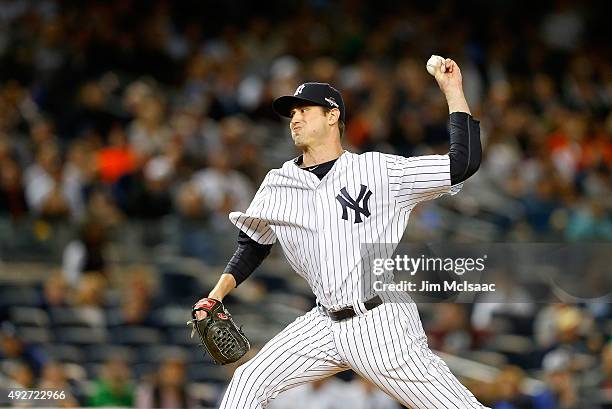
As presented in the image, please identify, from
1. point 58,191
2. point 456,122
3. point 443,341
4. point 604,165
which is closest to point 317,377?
point 456,122

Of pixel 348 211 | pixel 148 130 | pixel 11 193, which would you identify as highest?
pixel 148 130

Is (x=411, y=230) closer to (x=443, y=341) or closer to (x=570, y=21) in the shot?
(x=443, y=341)

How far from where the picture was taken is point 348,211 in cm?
414

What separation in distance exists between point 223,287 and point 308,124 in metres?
0.67

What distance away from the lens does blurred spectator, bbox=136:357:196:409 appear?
6703 mm

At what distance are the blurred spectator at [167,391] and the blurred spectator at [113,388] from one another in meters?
0.08

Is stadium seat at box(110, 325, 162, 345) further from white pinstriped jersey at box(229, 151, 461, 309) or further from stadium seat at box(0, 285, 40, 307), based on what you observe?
white pinstriped jersey at box(229, 151, 461, 309)

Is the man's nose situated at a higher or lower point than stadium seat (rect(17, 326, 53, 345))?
higher

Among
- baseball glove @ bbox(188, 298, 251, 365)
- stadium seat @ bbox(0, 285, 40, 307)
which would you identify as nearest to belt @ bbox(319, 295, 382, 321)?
baseball glove @ bbox(188, 298, 251, 365)

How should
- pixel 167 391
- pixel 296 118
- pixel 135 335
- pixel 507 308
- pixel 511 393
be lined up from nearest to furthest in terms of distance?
pixel 296 118
pixel 167 391
pixel 511 393
pixel 507 308
pixel 135 335

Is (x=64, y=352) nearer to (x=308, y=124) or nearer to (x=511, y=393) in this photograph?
(x=511, y=393)

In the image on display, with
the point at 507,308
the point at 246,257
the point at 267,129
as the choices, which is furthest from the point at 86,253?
the point at 246,257

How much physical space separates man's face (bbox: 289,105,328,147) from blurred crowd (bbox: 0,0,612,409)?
2837 mm

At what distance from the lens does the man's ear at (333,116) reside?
435 centimetres
